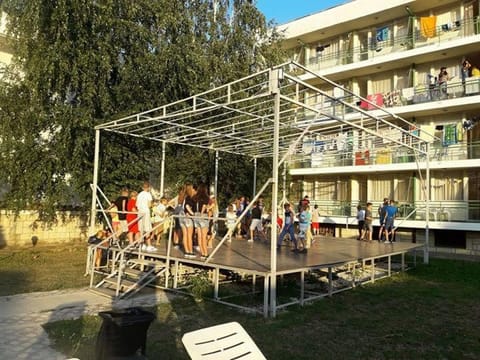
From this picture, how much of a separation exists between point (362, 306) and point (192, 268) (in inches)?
160

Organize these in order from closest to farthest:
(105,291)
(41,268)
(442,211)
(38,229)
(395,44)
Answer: (105,291)
(41,268)
(38,229)
(442,211)
(395,44)

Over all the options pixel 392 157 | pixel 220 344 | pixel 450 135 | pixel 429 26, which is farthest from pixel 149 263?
pixel 429 26

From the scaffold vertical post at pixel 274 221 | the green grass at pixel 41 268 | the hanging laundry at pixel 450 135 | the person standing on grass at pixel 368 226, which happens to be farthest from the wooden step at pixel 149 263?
the hanging laundry at pixel 450 135

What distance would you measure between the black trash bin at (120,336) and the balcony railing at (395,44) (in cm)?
2095

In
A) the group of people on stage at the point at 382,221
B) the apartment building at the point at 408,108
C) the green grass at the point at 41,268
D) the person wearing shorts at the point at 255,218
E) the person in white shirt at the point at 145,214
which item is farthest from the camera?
the apartment building at the point at 408,108

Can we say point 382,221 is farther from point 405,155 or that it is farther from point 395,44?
point 395,44

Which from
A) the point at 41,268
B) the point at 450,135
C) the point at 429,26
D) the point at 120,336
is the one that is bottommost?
the point at 41,268

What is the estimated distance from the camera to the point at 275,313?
24.4 feet

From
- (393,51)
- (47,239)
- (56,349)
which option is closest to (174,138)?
(47,239)

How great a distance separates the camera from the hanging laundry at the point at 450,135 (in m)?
20.2

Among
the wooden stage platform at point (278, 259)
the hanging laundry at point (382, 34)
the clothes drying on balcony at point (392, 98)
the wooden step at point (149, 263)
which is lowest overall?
the wooden step at point (149, 263)

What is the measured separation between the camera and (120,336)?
12.5 feet

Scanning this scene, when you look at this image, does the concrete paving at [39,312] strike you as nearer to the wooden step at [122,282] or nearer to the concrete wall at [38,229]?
the wooden step at [122,282]

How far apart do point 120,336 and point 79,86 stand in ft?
40.4
